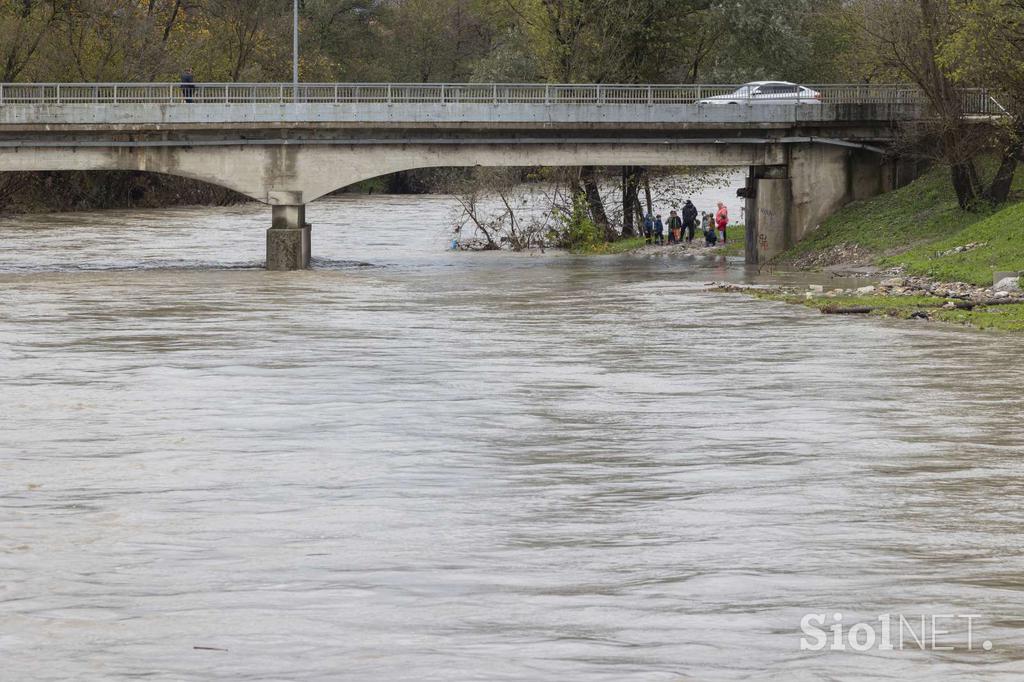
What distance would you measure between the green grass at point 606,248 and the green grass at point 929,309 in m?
21.1

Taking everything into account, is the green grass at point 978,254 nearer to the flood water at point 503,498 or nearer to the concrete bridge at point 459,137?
the concrete bridge at point 459,137

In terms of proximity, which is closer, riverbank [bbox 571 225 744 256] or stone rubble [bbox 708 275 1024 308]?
stone rubble [bbox 708 275 1024 308]

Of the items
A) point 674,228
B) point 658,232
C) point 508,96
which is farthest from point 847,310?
point 674,228

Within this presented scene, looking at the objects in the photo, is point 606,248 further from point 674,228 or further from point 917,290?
point 917,290

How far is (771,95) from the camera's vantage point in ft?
168

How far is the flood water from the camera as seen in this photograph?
33.8 feet

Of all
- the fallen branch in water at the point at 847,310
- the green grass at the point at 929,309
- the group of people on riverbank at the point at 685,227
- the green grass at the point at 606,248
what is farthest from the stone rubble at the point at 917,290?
the green grass at the point at 606,248

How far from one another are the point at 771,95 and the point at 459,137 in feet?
33.5

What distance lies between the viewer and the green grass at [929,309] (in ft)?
94.8

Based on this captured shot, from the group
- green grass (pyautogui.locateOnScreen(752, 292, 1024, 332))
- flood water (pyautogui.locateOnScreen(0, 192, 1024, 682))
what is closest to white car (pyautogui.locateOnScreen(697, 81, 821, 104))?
green grass (pyautogui.locateOnScreen(752, 292, 1024, 332))

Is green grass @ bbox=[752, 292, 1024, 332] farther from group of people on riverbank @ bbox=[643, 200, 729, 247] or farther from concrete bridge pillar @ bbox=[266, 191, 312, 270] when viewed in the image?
group of people on riverbank @ bbox=[643, 200, 729, 247]

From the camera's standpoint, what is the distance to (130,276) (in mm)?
44938

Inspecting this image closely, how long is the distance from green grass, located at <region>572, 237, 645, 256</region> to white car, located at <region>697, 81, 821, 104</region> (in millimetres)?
7523

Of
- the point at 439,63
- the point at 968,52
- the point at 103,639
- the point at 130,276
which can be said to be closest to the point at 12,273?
the point at 130,276
